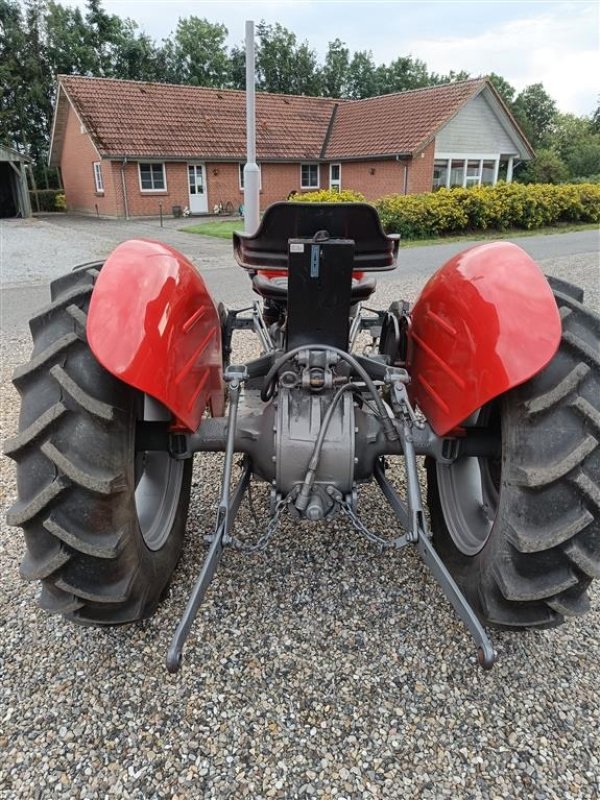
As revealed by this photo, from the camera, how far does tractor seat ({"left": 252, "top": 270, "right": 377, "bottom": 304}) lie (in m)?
2.96

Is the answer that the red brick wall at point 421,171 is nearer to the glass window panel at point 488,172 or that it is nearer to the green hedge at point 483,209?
the glass window panel at point 488,172

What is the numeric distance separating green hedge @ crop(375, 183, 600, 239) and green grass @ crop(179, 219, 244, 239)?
4560 millimetres

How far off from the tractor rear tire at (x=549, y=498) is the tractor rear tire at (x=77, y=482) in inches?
46.2

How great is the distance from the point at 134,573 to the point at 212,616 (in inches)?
23.3

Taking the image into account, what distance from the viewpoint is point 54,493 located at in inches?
69.9

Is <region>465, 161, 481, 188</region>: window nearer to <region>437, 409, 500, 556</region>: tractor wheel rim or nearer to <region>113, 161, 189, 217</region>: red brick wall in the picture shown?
<region>113, 161, 189, 217</region>: red brick wall

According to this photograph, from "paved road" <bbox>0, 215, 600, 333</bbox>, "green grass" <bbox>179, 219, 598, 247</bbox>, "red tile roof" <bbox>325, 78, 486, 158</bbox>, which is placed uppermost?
"red tile roof" <bbox>325, 78, 486, 158</bbox>

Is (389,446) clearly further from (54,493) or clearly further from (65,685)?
(65,685)

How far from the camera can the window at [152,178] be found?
2467cm

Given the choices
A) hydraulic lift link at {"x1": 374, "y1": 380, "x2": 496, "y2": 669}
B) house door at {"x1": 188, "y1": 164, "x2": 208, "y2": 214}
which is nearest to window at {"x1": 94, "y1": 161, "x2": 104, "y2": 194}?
house door at {"x1": 188, "y1": 164, "x2": 208, "y2": 214}

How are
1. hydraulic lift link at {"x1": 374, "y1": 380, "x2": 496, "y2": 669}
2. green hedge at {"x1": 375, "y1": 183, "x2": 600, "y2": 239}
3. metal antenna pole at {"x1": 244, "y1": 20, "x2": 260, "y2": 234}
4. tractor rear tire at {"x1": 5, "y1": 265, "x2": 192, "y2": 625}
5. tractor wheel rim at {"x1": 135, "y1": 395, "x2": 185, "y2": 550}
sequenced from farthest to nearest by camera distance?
green hedge at {"x1": 375, "y1": 183, "x2": 600, "y2": 239}, metal antenna pole at {"x1": 244, "y1": 20, "x2": 260, "y2": 234}, tractor wheel rim at {"x1": 135, "y1": 395, "x2": 185, "y2": 550}, tractor rear tire at {"x1": 5, "y1": 265, "x2": 192, "y2": 625}, hydraulic lift link at {"x1": 374, "y1": 380, "x2": 496, "y2": 669}

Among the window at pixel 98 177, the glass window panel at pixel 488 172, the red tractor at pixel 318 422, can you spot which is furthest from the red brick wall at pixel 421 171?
the red tractor at pixel 318 422

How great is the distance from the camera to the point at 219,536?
1993 millimetres

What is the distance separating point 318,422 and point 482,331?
0.67 m
